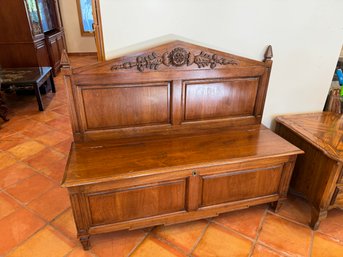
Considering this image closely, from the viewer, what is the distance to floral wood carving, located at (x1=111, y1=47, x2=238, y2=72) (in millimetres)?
1573

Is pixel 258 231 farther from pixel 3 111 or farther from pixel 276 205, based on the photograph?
pixel 3 111

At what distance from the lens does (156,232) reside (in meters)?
1.71

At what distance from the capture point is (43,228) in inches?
68.3

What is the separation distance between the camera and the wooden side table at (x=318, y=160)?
1.57m

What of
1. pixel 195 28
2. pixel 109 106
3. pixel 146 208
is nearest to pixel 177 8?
pixel 195 28

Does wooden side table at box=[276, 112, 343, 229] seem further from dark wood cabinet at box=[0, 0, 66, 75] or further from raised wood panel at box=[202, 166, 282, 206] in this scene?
dark wood cabinet at box=[0, 0, 66, 75]

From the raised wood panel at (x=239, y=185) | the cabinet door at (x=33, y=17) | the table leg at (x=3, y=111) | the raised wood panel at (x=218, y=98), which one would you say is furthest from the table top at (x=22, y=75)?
the raised wood panel at (x=239, y=185)

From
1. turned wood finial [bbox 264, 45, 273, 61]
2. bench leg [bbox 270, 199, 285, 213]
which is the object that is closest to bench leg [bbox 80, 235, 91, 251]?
bench leg [bbox 270, 199, 285, 213]

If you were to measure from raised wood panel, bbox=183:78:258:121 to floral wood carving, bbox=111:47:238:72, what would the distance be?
14 cm

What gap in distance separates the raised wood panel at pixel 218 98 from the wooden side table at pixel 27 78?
253cm

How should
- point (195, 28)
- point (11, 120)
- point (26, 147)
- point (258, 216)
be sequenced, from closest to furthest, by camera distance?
point (195, 28) < point (258, 216) < point (26, 147) < point (11, 120)

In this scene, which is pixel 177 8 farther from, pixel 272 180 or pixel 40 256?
pixel 40 256

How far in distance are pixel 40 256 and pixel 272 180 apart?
1.59 m

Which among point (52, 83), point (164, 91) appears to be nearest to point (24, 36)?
point (52, 83)
